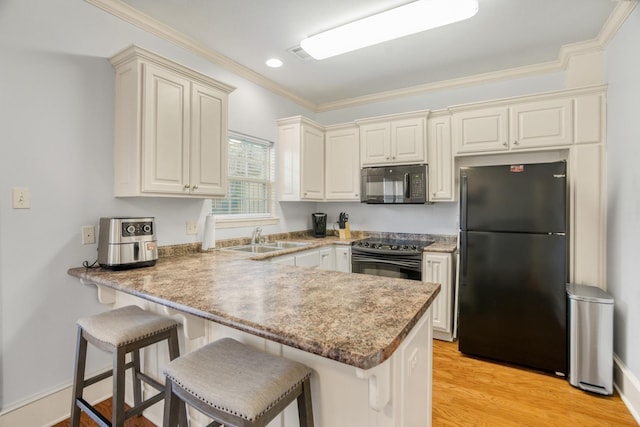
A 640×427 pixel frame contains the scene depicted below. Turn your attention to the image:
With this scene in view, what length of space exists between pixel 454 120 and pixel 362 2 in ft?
5.07

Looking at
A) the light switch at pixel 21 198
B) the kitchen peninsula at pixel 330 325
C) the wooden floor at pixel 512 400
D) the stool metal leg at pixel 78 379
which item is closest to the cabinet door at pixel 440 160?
the wooden floor at pixel 512 400

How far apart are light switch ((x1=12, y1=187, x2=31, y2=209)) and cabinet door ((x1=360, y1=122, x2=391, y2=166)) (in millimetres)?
2949

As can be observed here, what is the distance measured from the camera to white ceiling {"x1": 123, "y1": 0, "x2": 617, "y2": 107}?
215 centimetres

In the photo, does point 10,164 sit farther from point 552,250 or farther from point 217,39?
point 552,250

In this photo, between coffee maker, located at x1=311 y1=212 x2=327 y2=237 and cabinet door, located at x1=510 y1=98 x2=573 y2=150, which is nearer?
cabinet door, located at x1=510 y1=98 x2=573 y2=150

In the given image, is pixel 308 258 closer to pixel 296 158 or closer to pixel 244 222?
pixel 244 222

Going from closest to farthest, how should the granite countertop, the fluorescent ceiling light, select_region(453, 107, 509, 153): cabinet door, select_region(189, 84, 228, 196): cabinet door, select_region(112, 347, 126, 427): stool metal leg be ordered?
the granite countertop
select_region(112, 347, 126, 427): stool metal leg
the fluorescent ceiling light
select_region(189, 84, 228, 196): cabinet door
select_region(453, 107, 509, 153): cabinet door

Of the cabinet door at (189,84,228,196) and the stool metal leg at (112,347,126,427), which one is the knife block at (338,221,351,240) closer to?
the cabinet door at (189,84,228,196)

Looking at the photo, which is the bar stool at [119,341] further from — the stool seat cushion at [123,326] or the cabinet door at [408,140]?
the cabinet door at [408,140]

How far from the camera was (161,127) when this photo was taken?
2086 millimetres

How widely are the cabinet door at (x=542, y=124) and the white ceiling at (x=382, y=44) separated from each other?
1.72 ft

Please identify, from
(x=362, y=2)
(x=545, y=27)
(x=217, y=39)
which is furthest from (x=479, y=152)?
(x=217, y=39)

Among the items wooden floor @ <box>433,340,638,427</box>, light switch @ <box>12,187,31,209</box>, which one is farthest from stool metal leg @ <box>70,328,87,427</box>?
wooden floor @ <box>433,340,638,427</box>

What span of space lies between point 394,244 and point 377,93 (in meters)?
1.91
